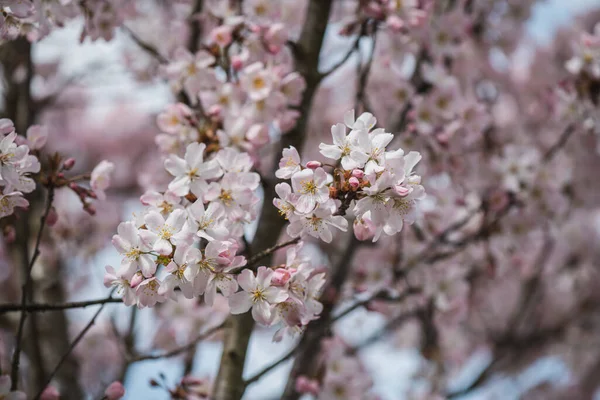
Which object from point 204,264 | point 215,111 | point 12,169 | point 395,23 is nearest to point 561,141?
point 395,23

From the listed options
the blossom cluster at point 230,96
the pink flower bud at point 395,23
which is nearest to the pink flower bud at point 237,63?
the blossom cluster at point 230,96

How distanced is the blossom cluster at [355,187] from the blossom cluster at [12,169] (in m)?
0.65

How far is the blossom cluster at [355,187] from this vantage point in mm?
1407

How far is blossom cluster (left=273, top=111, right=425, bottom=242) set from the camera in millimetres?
1407

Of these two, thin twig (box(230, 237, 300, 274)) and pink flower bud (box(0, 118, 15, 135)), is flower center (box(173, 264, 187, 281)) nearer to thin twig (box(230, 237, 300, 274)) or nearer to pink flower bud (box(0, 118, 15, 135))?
thin twig (box(230, 237, 300, 274))

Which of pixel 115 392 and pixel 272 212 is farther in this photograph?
pixel 272 212

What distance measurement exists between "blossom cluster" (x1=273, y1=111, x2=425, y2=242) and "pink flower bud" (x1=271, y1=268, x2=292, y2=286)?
0.09 meters

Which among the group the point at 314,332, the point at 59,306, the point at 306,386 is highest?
the point at 59,306

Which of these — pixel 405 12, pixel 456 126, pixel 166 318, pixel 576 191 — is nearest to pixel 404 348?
pixel 576 191

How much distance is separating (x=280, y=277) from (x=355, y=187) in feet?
0.91

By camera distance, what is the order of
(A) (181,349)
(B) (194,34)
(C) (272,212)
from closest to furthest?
(A) (181,349)
(C) (272,212)
(B) (194,34)


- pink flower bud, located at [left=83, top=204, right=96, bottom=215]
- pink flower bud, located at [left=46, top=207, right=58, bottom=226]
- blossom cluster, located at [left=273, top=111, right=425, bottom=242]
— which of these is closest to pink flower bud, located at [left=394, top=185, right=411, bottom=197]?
blossom cluster, located at [left=273, top=111, right=425, bottom=242]

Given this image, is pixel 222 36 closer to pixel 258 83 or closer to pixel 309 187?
pixel 258 83

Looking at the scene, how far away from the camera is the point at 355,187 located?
1424 millimetres
